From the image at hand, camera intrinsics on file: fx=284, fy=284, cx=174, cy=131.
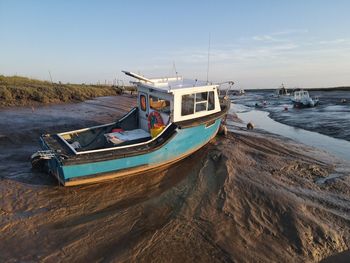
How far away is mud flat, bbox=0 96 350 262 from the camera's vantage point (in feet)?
17.0

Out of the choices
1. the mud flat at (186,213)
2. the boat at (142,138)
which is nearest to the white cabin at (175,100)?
the boat at (142,138)

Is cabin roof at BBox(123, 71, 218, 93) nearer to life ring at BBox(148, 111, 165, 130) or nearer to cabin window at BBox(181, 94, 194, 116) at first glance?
cabin window at BBox(181, 94, 194, 116)

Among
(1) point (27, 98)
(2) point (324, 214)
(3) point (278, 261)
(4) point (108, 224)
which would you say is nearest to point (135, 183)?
(4) point (108, 224)

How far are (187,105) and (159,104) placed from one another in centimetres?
109

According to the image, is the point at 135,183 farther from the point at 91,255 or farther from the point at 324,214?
the point at 324,214

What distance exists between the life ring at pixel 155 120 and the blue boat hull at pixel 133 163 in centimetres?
98

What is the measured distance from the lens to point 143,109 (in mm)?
10852

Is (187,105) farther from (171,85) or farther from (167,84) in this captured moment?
(167,84)

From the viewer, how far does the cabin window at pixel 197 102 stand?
32.3ft

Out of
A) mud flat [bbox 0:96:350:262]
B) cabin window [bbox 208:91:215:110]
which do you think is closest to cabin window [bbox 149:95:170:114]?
cabin window [bbox 208:91:215:110]

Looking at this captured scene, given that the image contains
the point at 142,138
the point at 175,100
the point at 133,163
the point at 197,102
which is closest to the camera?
the point at 133,163

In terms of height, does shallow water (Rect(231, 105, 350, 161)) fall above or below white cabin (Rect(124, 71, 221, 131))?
below

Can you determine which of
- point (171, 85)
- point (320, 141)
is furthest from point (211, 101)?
point (320, 141)

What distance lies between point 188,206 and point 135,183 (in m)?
1.96
